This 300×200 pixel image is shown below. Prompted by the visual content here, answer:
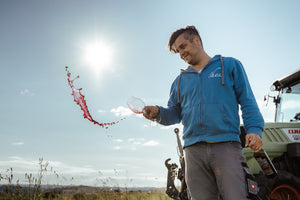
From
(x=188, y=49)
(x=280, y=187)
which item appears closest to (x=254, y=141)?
(x=188, y=49)

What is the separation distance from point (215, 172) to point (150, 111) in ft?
2.62

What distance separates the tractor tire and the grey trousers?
Answer: 7.65 ft

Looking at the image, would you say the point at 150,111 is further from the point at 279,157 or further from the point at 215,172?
the point at 279,157

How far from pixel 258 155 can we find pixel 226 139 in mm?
858

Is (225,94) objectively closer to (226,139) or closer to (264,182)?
(226,139)

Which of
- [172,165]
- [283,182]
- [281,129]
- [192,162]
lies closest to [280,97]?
[281,129]

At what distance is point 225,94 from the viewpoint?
7.97 feet

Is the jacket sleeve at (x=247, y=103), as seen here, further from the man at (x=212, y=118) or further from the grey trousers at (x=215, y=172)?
the grey trousers at (x=215, y=172)

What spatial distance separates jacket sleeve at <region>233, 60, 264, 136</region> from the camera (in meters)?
2.35

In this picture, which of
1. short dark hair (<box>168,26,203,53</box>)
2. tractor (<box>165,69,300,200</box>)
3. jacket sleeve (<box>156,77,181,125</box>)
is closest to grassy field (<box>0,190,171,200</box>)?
tractor (<box>165,69,300,200</box>)

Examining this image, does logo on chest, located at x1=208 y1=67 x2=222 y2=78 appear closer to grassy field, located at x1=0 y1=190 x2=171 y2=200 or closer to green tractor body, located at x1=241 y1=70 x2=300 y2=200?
green tractor body, located at x1=241 y1=70 x2=300 y2=200

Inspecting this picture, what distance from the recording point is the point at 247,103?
Result: 2424 millimetres

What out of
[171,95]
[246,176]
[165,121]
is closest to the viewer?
[246,176]

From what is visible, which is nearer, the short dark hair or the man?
the man
